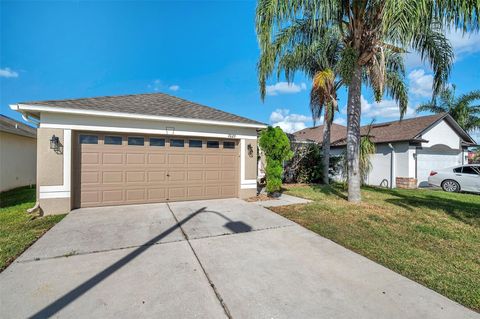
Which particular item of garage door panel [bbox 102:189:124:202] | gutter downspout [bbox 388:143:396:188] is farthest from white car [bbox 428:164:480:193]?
garage door panel [bbox 102:189:124:202]

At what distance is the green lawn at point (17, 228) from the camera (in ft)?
12.1

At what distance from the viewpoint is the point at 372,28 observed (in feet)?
22.2

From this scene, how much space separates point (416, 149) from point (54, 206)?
654 inches

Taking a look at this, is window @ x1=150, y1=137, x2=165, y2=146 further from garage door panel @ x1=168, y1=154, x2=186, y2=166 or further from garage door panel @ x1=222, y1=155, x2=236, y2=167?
garage door panel @ x1=222, y1=155, x2=236, y2=167

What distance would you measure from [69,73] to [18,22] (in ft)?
19.4

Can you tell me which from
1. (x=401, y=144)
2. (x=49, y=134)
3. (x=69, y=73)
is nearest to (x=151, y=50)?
(x=69, y=73)

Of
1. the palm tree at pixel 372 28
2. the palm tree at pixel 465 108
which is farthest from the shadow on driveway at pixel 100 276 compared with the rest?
the palm tree at pixel 465 108

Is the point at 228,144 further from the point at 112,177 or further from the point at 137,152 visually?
the point at 112,177

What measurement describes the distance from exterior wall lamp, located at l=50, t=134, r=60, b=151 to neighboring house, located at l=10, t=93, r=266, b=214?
0.09 feet

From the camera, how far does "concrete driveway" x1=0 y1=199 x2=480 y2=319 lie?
7.79 ft

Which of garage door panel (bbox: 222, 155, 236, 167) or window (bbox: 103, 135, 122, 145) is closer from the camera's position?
window (bbox: 103, 135, 122, 145)

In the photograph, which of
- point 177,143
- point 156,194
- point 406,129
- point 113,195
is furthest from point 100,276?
point 406,129

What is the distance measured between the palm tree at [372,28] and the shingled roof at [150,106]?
3.06m

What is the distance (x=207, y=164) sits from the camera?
321 inches
